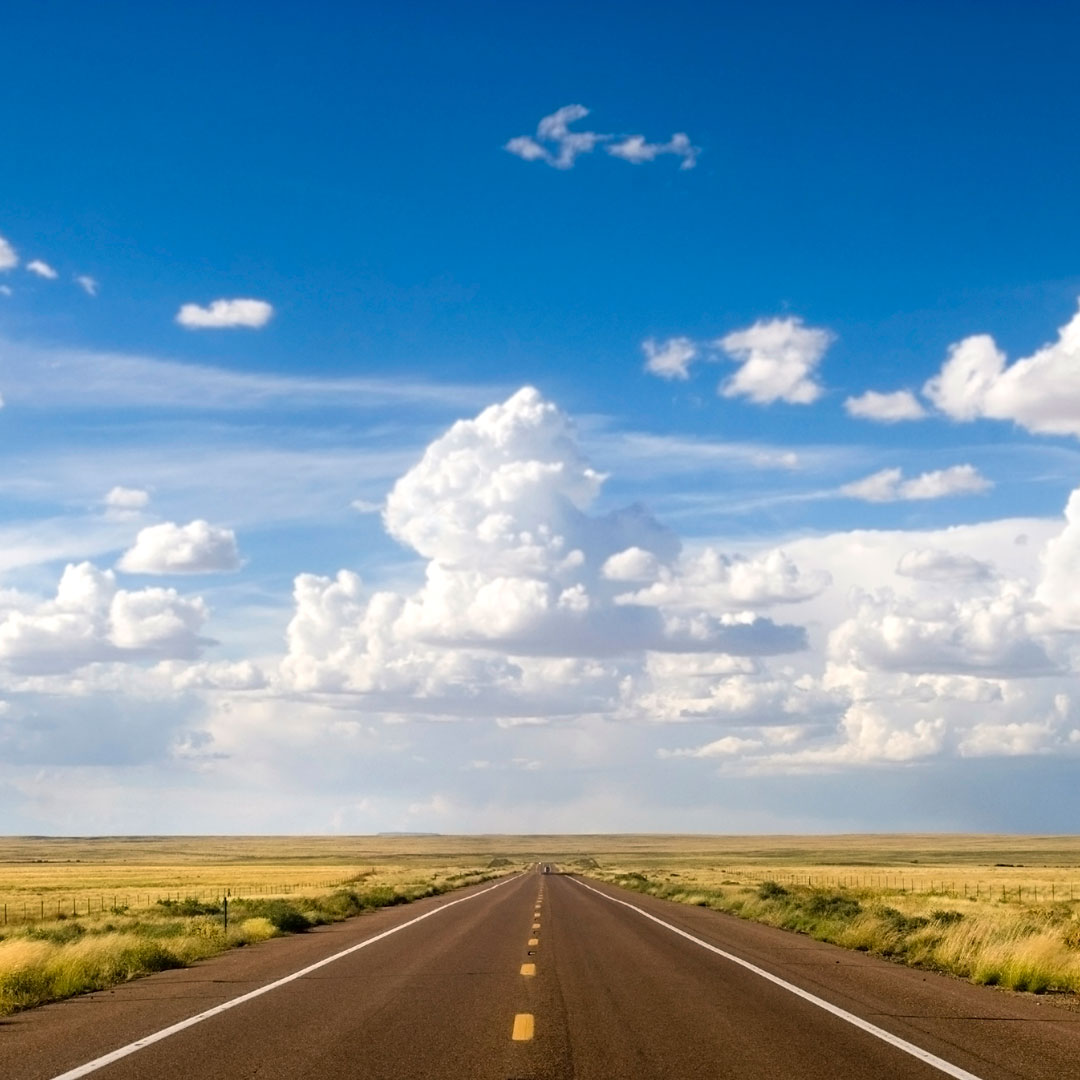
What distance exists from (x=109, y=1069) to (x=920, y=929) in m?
18.0

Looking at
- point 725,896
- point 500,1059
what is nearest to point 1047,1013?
point 500,1059

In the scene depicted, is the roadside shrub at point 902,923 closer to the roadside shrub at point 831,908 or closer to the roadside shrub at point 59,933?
the roadside shrub at point 831,908

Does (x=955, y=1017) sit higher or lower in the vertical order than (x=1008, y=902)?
higher

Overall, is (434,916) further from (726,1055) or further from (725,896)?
(726,1055)

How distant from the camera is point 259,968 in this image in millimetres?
18734

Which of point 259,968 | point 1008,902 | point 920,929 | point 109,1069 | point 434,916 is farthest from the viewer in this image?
point 1008,902

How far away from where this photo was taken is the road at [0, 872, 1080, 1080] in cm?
960

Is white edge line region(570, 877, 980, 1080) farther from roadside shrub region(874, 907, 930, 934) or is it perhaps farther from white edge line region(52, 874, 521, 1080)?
white edge line region(52, 874, 521, 1080)

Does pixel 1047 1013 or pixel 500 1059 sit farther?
pixel 1047 1013

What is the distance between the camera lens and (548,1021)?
40.0 ft

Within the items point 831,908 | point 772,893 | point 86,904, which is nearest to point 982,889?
point 772,893

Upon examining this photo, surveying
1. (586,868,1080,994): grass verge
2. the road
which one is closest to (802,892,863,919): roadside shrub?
(586,868,1080,994): grass verge

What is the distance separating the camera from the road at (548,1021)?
9.60 m

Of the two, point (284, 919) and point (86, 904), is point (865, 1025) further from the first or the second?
point (86, 904)
